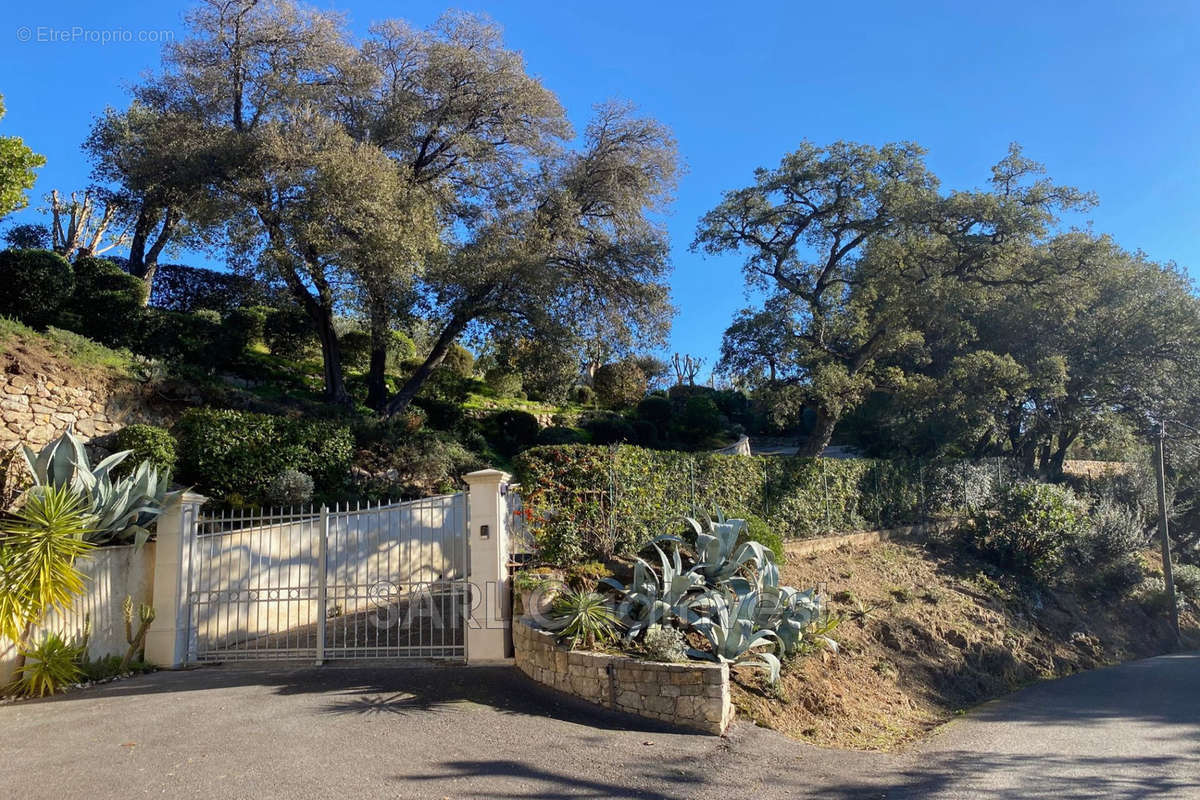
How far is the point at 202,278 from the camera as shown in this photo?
25.6m

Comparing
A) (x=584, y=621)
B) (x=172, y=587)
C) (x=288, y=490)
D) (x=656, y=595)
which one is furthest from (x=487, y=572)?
(x=288, y=490)

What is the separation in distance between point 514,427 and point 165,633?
13.3 meters

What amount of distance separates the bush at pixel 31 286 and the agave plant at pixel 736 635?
15982mm

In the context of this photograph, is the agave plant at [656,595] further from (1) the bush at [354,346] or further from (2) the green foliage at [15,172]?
(1) the bush at [354,346]

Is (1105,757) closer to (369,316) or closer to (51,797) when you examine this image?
(51,797)

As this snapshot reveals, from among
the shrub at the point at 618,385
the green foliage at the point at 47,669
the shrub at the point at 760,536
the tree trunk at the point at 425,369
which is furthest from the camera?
the shrub at the point at 618,385

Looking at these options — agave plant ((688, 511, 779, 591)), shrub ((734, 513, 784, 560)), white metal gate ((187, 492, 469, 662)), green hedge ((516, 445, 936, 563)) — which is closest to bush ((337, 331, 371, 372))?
white metal gate ((187, 492, 469, 662))

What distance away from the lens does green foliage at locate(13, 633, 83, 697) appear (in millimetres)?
7906

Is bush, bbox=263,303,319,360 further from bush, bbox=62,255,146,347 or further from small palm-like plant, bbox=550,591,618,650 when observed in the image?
small palm-like plant, bbox=550,591,618,650

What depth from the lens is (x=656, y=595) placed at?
8.48 meters

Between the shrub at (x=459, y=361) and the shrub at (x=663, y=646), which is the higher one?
the shrub at (x=459, y=361)

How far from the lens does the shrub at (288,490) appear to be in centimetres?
1326

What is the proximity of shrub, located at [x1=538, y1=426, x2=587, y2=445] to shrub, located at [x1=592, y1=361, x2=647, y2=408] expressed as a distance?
4491 mm

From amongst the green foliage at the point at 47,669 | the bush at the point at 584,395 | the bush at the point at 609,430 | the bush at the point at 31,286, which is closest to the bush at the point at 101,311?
the bush at the point at 31,286
